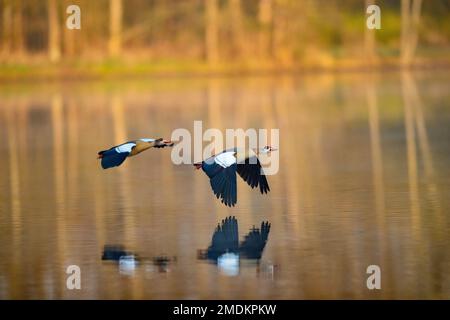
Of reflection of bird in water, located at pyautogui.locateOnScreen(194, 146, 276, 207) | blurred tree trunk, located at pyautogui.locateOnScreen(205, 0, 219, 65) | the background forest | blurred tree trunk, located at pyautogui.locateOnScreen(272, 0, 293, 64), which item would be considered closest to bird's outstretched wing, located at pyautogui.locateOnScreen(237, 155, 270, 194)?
reflection of bird in water, located at pyautogui.locateOnScreen(194, 146, 276, 207)

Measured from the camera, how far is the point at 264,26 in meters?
49.2

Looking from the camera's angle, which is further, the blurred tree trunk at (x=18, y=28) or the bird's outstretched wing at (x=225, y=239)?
the blurred tree trunk at (x=18, y=28)

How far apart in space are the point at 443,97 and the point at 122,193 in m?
16.9

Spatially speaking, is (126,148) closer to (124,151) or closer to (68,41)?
(124,151)

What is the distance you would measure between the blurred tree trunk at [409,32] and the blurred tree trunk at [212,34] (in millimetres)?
7395

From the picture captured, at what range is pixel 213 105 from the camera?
89.4ft

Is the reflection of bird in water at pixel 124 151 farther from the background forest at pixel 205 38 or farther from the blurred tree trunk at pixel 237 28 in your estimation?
the blurred tree trunk at pixel 237 28

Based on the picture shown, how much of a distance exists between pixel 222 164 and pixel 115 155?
0.95 metres

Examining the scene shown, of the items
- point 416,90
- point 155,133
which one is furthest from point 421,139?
point 416,90

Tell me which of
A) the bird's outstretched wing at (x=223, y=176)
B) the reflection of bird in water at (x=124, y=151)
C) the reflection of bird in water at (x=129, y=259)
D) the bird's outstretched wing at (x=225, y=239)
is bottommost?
the reflection of bird in water at (x=129, y=259)

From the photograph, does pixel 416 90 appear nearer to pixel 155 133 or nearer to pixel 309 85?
pixel 309 85

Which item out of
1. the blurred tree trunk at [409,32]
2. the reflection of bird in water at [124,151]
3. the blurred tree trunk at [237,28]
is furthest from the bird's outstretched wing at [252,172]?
the blurred tree trunk at [409,32]

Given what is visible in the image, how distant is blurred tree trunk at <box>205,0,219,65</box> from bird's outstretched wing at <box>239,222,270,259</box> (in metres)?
36.5

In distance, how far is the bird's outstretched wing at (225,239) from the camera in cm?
945
